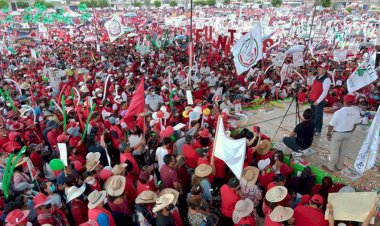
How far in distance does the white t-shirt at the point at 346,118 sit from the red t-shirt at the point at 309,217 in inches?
94.7

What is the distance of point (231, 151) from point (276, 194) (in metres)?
0.91

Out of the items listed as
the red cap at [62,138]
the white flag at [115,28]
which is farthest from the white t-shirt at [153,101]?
the white flag at [115,28]

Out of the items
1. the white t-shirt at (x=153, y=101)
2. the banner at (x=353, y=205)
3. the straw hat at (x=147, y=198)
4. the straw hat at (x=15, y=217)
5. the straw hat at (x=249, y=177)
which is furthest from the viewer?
the white t-shirt at (x=153, y=101)

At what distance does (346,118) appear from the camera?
18.3 ft

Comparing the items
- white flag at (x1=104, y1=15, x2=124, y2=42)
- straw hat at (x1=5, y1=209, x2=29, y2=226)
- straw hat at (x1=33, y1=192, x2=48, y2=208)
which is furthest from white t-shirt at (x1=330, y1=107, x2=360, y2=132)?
white flag at (x1=104, y1=15, x2=124, y2=42)

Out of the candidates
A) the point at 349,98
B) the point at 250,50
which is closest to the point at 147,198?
the point at 349,98

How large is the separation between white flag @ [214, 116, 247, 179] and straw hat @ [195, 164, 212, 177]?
0.25 meters

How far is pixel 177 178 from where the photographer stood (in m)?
4.81

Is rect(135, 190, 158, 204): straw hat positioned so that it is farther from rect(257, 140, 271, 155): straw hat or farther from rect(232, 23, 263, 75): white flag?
rect(232, 23, 263, 75): white flag

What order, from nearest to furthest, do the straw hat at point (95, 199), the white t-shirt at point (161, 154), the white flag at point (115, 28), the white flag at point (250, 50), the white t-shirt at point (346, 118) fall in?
the straw hat at point (95, 199) < the white t-shirt at point (161, 154) < the white t-shirt at point (346, 118) < the white flag at point (250, 50) < the white flag at point (115, 28)

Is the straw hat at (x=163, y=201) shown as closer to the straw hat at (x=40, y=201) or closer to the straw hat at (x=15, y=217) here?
the straw hat at (x=40, y=201)

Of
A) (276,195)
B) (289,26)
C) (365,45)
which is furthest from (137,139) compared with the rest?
(289,26)

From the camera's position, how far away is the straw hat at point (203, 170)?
15.1 ft

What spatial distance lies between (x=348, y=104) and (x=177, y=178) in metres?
3.49
